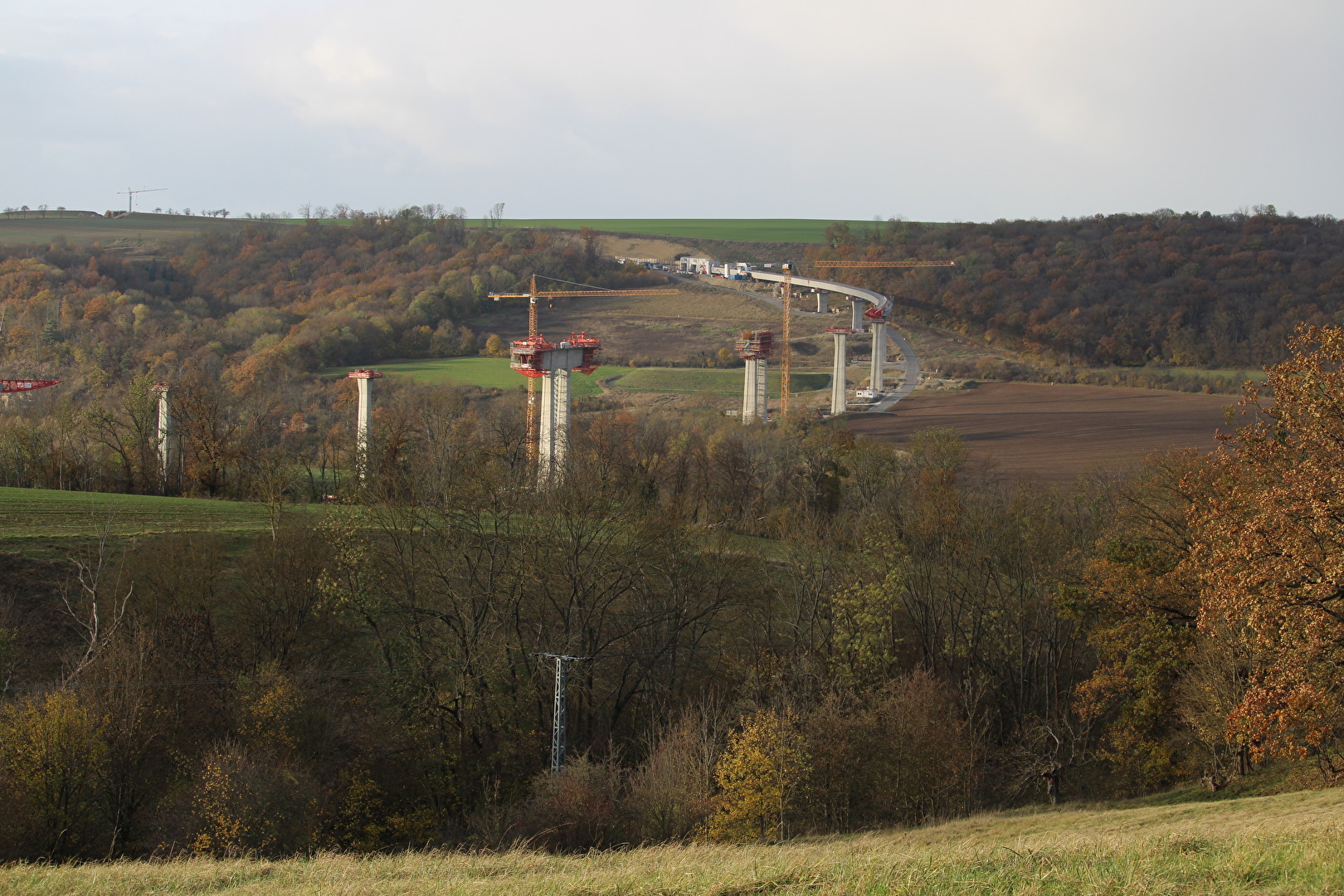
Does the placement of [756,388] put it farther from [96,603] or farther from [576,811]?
[576,811]

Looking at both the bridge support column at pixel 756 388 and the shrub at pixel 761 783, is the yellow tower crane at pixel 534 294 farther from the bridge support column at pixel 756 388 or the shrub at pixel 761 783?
the shrub at pixel 761 783

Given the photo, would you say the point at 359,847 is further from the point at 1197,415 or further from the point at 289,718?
the point at 1197,415

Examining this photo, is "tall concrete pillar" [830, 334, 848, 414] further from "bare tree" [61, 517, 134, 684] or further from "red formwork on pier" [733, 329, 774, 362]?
"bare tree" [61, 517, 134, 684]

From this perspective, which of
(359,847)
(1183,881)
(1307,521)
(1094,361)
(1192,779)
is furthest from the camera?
(1094,361)

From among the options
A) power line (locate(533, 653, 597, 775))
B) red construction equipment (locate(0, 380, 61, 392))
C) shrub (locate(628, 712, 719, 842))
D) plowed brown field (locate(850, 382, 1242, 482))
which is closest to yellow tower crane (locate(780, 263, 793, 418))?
plowed brown field (locate(850, 382, 1242, 482))

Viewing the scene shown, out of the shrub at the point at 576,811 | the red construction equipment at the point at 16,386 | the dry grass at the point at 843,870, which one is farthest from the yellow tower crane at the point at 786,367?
the dry grass at the point at 843,870

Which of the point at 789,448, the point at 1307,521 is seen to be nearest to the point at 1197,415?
the point at 789,448
